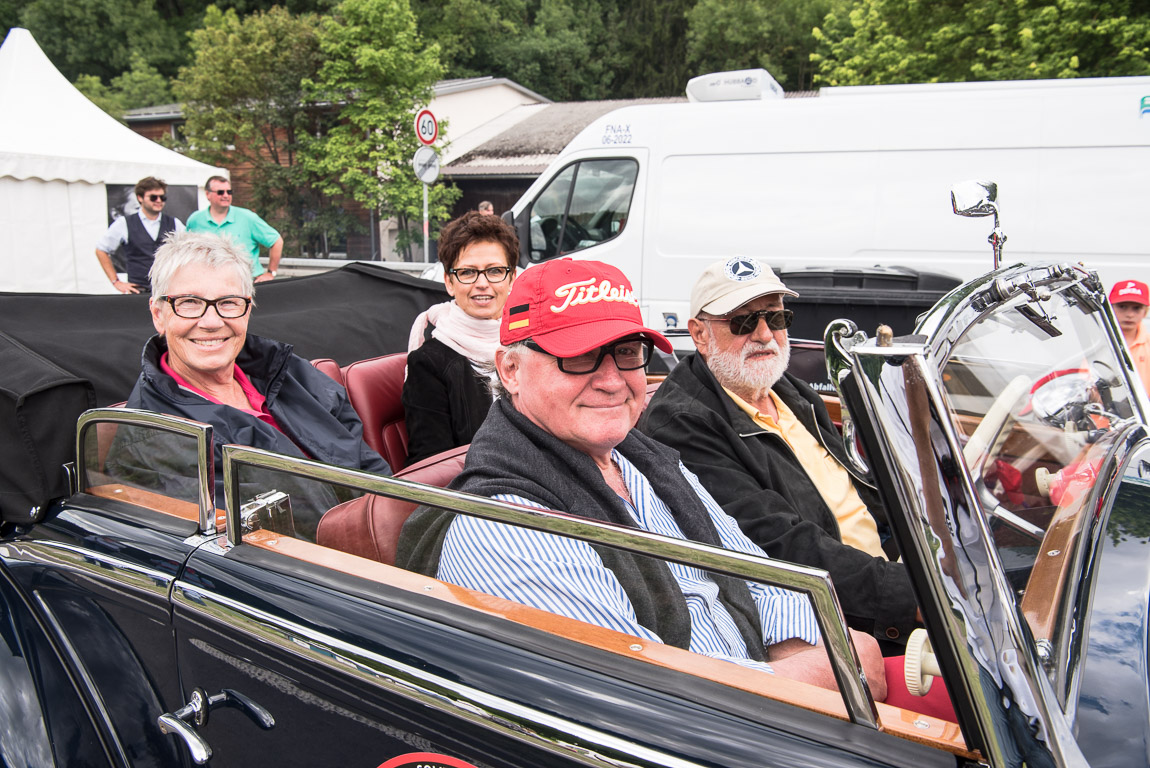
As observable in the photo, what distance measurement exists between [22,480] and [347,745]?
106 centimetres

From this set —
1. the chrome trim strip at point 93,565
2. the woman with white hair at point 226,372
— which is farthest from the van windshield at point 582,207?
the chrome trim strip at point 93,565

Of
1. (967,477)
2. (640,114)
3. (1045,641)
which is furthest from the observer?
(640,114)

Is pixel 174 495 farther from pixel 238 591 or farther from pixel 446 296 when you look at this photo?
pixel 446 296

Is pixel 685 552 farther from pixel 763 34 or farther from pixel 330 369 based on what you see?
pixel 763 34

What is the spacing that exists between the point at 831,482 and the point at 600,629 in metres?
1.42

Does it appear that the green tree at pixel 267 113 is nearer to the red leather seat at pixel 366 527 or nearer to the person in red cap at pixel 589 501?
the person in red cap at pixel 589 501

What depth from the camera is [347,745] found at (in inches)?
48.2

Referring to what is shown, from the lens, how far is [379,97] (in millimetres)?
20984

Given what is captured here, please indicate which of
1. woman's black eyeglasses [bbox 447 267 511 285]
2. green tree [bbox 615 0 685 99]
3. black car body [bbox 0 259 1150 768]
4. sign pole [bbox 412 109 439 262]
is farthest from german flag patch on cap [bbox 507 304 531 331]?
green tree [bbox 615 0 685 99]

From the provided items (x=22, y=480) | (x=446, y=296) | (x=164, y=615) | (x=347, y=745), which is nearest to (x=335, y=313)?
(x=446, y=296)

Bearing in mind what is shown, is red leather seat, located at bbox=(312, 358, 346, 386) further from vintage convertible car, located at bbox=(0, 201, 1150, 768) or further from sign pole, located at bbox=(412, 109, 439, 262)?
sign pole, located at bbox=(412, 109, 439, 262)

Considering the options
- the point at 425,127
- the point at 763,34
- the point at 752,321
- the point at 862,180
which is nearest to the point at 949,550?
the point at 752,321

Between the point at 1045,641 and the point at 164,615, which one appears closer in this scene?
the point at 1045,641

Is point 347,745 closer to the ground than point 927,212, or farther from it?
closer to the ground
